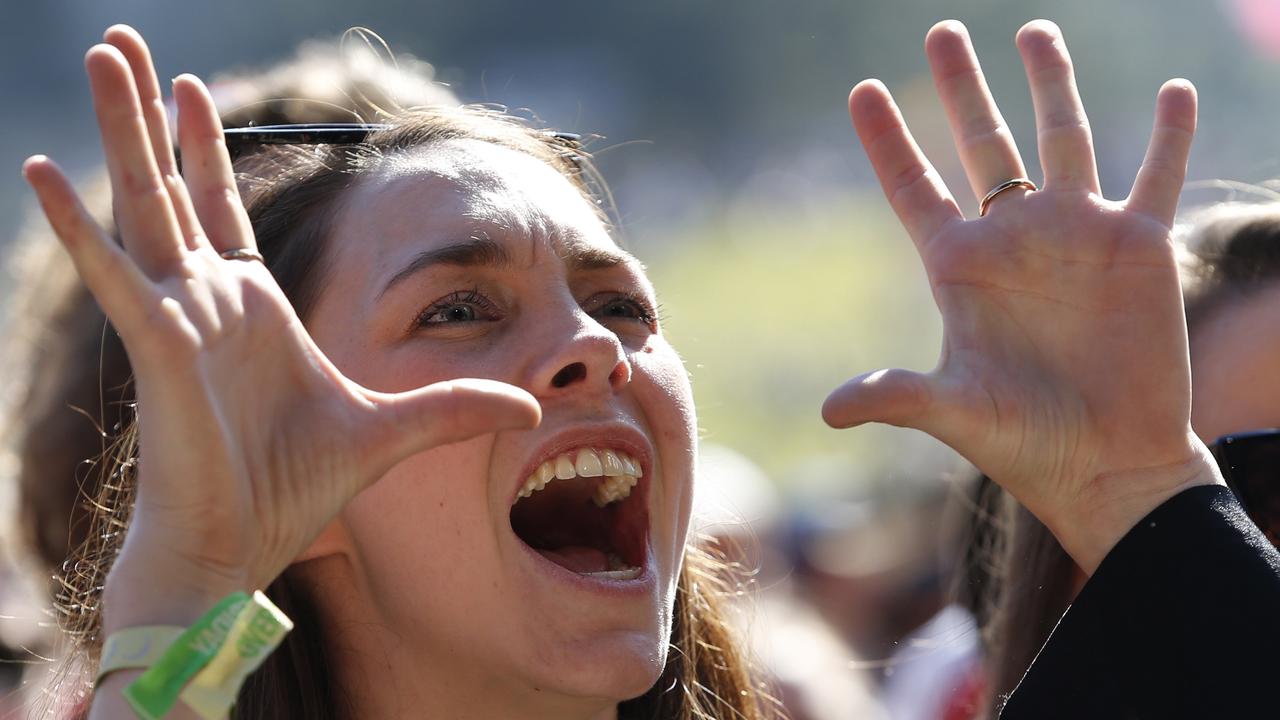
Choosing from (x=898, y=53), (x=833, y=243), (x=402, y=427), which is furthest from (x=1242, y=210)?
(x=898, y=53)

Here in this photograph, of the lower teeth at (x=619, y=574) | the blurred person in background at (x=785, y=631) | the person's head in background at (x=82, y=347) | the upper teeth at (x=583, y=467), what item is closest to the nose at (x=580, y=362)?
the upper teeth at (x=583, y=467)

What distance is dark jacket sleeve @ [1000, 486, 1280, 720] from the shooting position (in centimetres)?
191

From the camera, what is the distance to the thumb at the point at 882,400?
1.85m

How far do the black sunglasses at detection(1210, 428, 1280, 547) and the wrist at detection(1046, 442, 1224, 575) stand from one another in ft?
1.98

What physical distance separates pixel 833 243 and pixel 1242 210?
314 inches

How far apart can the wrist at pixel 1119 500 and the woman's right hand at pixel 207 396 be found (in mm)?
882

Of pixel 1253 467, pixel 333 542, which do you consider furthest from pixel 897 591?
pixel 333 542

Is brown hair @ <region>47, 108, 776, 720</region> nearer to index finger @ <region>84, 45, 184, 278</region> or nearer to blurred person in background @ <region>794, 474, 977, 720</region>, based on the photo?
index finger @ <region>84, 45, 184, 278</region>

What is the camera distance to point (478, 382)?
184 cm

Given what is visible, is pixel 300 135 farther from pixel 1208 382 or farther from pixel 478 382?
pixel 1208 382

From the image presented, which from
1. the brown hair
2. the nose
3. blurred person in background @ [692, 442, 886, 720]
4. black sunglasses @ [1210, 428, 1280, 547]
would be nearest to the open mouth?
the nose

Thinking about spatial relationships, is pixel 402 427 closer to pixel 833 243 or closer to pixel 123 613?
pixel 123 613

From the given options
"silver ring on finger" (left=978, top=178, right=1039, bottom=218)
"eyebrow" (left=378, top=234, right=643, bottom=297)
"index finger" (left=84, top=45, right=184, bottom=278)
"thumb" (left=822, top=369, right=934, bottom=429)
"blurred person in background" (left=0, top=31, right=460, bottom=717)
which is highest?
"silver ring on finger" (left=978, top=178, right=1039, bottom=218)

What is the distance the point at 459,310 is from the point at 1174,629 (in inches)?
48.1
